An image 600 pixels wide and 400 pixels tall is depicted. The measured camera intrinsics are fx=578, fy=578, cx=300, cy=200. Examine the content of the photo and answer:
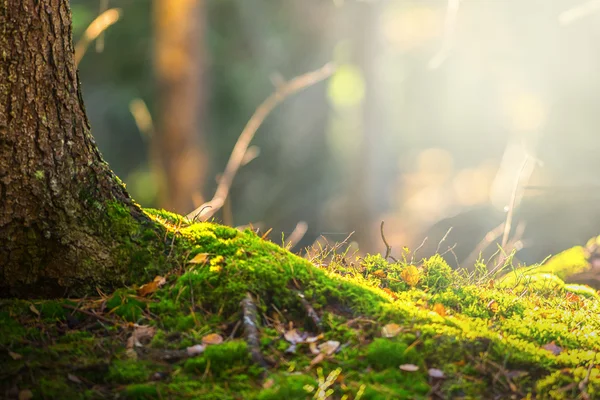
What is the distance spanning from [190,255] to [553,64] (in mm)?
21737

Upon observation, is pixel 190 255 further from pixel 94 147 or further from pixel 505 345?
pixel 505 345

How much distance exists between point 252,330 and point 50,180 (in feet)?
4.14

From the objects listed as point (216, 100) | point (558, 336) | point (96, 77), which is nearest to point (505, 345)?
point (558, 336)

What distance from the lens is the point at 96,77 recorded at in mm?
14875

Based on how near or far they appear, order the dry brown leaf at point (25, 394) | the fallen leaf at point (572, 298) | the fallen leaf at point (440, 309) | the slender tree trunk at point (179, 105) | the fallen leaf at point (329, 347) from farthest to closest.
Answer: the slender tree trunk at point (179, 105) < the fallen leaf at point (572, 298) < the fallen leaf at point (440, 309) < the fallen leaf at point (329, 347) < the dry brown leaf at point (25, 394)

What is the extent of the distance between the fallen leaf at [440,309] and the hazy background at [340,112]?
5.56 m

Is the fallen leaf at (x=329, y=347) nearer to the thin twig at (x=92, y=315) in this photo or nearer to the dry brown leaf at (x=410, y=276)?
the thin twig at (x=92, y=315)

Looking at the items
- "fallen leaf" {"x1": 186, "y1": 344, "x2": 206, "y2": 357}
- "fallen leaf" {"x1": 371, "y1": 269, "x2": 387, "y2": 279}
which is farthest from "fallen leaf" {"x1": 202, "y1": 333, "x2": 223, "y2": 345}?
"fallen leaf" {"x1": 371, "y1": 269, "x2": 387, "y2": 279}

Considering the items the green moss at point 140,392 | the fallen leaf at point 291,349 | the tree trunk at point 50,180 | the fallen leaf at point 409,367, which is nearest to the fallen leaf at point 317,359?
the fallen leaf at point 291,349

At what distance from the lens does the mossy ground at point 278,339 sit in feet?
7.77

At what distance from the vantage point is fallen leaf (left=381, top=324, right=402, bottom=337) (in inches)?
108

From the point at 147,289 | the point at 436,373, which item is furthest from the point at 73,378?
the point at 436,373

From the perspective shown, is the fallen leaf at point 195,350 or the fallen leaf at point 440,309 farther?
the fallen leaf at point 440,309

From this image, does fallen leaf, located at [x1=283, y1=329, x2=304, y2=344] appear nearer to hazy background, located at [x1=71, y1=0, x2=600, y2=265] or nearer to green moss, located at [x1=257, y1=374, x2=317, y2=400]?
green moss, located at [x1=257, y1=374, x2=317, y2=400]
